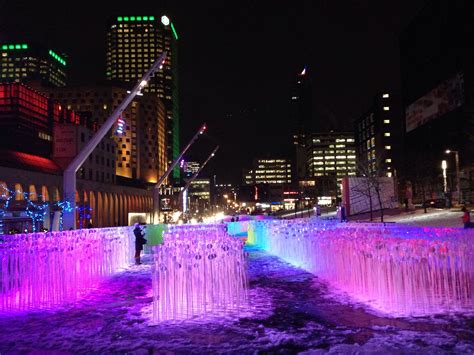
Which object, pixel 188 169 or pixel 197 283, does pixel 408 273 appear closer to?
pixel 197 283

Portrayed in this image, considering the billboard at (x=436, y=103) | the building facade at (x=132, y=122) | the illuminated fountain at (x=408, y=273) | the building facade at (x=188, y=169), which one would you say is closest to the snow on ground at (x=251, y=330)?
the illuminated fountain at (x=408, y=273)

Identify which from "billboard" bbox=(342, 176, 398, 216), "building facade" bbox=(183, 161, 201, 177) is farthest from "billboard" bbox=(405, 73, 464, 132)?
"building facade" bbox=(183, 161, 201, 177)

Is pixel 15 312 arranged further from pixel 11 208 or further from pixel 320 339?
pixel 11 208

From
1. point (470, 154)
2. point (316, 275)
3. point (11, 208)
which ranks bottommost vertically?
point (316, 275)

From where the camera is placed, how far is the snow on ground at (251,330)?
7496 mm

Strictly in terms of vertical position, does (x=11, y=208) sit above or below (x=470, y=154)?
below

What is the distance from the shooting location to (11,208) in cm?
4038

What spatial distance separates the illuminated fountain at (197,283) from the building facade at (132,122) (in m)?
135

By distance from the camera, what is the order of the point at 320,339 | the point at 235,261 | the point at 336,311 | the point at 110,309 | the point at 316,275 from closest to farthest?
the point at 320,339 → the point at 336,311 → the point at 110,309 → the point at 235,261 → the point at 316,275

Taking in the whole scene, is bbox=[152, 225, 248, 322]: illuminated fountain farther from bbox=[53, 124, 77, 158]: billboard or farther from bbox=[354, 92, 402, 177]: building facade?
bbox=[354, 92, 402, 177]: building facade

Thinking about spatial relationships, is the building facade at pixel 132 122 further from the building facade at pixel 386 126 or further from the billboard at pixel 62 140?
the billboard at pixel 62 140

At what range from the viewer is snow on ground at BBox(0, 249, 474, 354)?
7496 mm

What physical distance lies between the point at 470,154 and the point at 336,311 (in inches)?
2737

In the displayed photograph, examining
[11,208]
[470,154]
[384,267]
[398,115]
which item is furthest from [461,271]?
[398,115]
